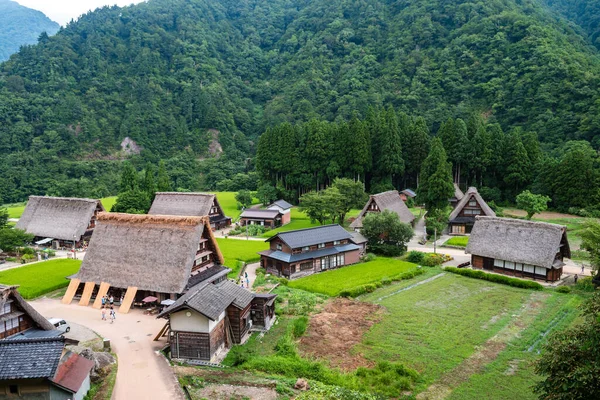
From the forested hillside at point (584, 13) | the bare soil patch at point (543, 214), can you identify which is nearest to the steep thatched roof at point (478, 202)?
the bare soil patch at point (543, 214)

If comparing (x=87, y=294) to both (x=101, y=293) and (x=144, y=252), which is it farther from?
(x=144, y=252)

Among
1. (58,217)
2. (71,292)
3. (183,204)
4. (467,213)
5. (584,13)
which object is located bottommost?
(71,292)

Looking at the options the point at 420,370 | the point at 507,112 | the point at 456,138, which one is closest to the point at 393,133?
the point at 456,138

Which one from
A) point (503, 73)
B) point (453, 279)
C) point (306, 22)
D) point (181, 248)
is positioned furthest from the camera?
point (306, 22)

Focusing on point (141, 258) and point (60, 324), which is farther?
point (141, 258)

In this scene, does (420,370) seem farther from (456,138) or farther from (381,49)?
(381,49)

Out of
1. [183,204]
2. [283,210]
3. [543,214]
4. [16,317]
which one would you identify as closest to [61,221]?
[183,204]

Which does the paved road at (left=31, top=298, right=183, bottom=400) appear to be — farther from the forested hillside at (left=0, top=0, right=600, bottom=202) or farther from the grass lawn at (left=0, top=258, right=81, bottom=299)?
the forested hillside at (left=0, top=0, right=600, bottom=202)
